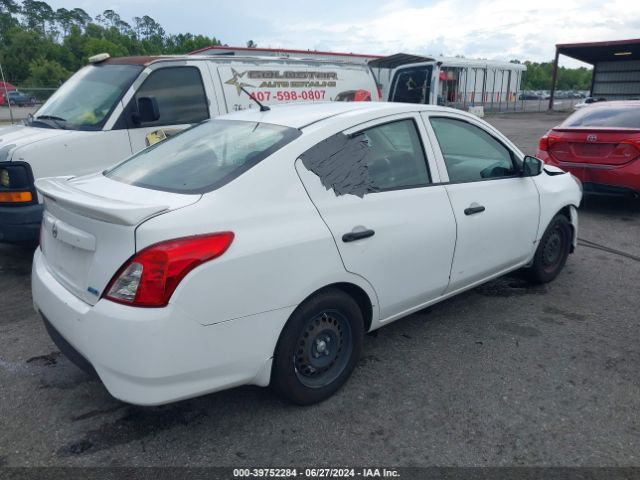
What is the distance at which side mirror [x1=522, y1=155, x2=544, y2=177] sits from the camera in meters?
3.94

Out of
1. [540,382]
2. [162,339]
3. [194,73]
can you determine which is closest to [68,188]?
[162,339]

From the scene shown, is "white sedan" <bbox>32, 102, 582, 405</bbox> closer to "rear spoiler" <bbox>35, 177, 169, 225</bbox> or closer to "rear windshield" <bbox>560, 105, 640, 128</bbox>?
"rear spoiler" <bbox>35, 177, 169, 225</bbox>

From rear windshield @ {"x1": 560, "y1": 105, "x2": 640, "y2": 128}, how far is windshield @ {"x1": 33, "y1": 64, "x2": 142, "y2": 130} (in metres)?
5.92

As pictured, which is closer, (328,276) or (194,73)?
(328,276)

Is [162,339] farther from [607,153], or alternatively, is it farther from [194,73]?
[607,153]

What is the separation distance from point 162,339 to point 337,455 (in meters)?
1.02

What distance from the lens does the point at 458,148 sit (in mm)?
3652

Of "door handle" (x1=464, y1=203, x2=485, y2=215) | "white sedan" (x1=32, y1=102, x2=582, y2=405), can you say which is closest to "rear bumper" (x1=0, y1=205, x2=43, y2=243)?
"white sedan" (x1=32, y1=102, x2=582, y2=405)

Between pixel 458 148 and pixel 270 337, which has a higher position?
pixel 458 148

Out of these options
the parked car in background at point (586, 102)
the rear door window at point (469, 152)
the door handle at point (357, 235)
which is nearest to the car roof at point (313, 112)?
the rear door window at point (469, 152)

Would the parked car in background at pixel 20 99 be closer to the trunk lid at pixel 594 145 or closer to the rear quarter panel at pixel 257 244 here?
the trunk lid at pixel 594 145

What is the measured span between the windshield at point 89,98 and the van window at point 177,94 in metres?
0.20

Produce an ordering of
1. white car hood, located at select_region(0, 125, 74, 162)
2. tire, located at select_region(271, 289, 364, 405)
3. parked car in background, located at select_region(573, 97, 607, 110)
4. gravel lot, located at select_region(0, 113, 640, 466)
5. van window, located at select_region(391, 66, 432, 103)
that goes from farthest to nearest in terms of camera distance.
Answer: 1. van window, located at select_region(391, 66, 432, 103)
2. parked car in background, located at select_region(573, 97, 607, 110)
3. white car hood, located at select_region(0, 125, 74, 162)
4. tire, located at select_region(271, 289, 364, 405)
5. gravel lot, located at select_region(0, 113, 640, 466)

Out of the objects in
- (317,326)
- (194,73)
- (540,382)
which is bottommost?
(540,382)
